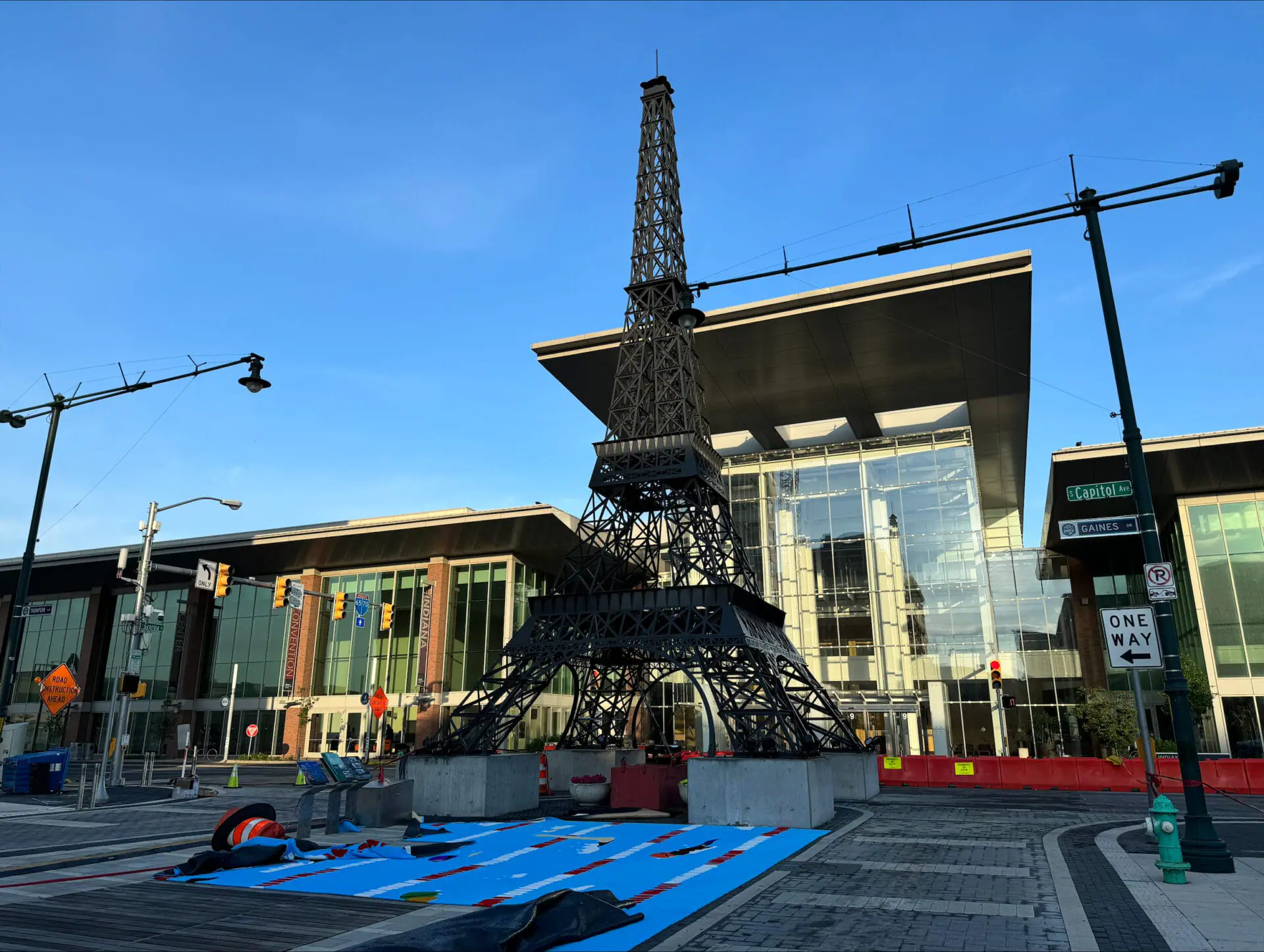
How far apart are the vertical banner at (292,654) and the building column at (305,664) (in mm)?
199

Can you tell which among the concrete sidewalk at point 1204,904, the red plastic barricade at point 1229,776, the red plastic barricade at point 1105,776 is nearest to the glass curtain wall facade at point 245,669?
the red plastic barricade at point 1105,776

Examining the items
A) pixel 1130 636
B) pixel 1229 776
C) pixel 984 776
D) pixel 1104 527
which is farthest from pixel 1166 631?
pixel 984 776

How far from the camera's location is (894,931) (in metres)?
9.23

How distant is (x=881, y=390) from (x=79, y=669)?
2494 inches

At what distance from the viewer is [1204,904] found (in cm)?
1022

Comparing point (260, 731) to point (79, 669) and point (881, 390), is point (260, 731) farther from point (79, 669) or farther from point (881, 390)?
point (881, 390)

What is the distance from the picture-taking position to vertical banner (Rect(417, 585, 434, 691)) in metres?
50.7

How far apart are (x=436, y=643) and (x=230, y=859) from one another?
4210 cm

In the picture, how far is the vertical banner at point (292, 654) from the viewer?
5753 centimetres

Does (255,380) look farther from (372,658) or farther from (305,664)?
(305,664)

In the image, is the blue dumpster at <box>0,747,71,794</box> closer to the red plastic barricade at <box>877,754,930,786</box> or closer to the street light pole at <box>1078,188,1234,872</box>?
the red plastic barricade at <box>877,754,930,786</box>

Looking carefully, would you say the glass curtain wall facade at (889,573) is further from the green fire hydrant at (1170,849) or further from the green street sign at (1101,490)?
the green fire hydrant at (1170,849)

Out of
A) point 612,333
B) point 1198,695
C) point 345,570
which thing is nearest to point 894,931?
point 612,333

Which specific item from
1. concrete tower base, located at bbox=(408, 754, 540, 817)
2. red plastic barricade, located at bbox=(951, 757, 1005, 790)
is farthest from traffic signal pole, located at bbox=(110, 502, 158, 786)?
red plastic barricade, located at bbox=(951, 757, 1005, 790)
